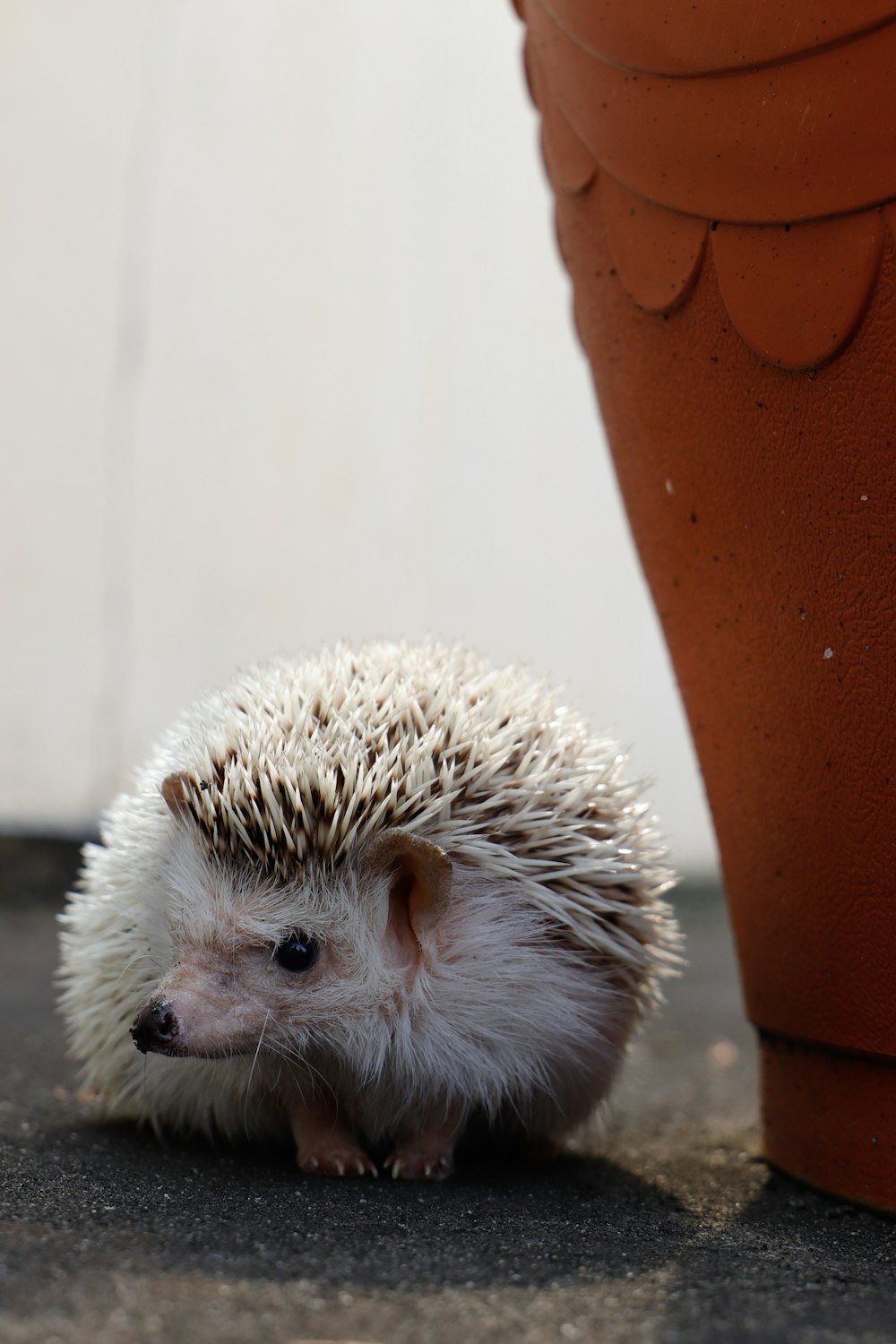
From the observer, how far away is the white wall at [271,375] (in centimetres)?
364

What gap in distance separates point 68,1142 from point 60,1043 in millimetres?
707

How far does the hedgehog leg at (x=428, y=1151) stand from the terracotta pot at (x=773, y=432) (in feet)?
1.38

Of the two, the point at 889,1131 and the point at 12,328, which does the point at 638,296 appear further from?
the point at 12,328

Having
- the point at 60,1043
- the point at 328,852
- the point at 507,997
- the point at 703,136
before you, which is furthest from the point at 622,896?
the point at 60,1043

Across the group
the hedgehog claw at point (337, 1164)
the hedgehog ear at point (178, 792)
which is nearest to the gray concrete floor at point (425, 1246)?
the hedgehog claw at point (337, 1164)

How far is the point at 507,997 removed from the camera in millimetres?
1521

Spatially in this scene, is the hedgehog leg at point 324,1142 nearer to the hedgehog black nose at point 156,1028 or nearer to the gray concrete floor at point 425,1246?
the gray concrete floor at point 425,1246

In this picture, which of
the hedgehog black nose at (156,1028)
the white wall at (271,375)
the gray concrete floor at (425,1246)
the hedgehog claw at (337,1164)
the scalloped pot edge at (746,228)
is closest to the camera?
the gray concrete floor at (425,1246)

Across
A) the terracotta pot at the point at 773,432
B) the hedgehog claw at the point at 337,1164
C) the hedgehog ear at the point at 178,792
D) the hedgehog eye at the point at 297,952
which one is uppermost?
the terracotta pot at the point at 773,432

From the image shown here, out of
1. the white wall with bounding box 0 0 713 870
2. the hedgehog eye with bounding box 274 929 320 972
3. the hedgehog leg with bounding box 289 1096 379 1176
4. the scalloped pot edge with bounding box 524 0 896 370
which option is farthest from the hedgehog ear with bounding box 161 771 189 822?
the white wall with bounding box 0 0 713 870

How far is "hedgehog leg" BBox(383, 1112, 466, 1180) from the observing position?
1522 mm

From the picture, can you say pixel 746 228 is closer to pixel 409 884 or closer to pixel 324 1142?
pixel 409 884

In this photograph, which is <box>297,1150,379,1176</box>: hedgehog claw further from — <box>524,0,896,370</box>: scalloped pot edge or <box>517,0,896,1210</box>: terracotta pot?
<box>524,0,896,370</box>: scalloped pot edge

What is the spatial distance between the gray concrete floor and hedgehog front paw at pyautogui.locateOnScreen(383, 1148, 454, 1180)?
3 centimetres
